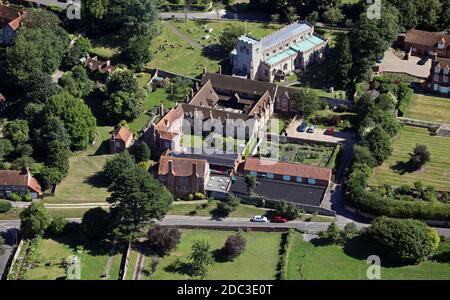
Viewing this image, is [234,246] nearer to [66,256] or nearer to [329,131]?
[66,256]

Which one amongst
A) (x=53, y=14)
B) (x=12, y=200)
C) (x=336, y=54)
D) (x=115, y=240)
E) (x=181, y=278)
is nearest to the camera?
(x=181, y=278)

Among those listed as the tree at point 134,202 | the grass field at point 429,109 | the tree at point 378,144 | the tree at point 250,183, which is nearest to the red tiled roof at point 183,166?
the tree at point 250,183

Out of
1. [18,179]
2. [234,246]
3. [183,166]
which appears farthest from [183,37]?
[234,246]

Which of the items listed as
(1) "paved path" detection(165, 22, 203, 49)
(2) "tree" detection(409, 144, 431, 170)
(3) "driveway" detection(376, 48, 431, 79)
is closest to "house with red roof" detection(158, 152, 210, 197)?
(2) "tree" detection(409, 144, 431, 170)

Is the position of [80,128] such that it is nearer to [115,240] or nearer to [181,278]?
[115,240]

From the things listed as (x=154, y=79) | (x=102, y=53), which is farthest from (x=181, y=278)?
(x=102, y=53)
